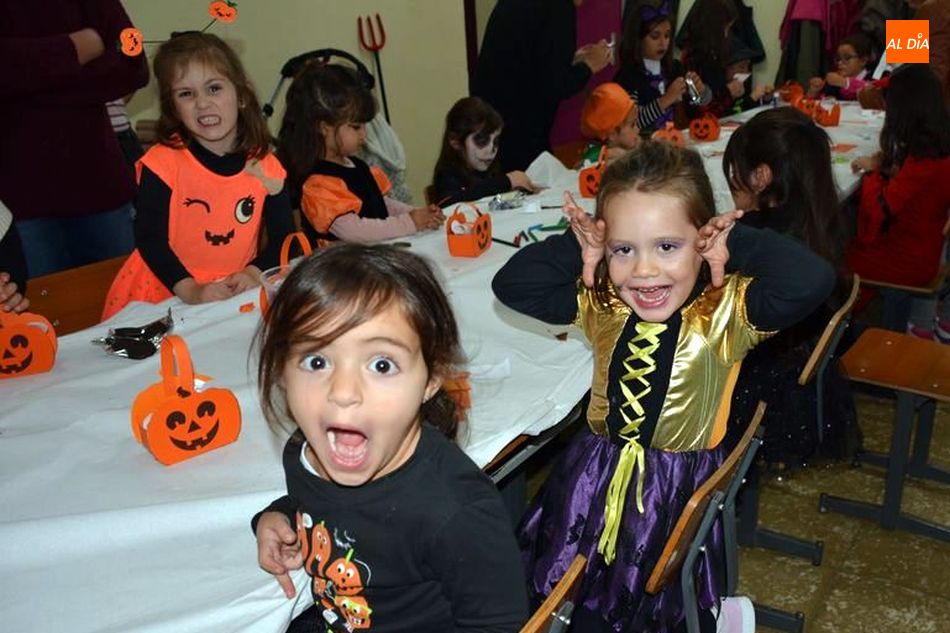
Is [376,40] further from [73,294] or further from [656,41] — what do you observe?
[73,294]

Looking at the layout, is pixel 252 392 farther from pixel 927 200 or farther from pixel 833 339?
pixel 927 200

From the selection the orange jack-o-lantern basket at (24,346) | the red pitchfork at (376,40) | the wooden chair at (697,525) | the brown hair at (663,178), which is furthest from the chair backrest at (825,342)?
the red pitchfork at (376,40)

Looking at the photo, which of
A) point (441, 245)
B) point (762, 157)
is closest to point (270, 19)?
point (441, 245)

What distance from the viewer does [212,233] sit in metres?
2.28

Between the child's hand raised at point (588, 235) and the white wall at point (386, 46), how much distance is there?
9.91ft

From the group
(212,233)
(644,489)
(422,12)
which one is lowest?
(644,489)

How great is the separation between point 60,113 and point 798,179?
206 centimetres

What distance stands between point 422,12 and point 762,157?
135 inches

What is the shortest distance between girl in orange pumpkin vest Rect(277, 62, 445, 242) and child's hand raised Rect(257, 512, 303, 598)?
1.61 m

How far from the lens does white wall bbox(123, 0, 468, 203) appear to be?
406cm

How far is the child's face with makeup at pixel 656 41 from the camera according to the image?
470cm

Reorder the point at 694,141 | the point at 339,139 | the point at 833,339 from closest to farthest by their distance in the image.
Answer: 1. the point at 833,339
2. the point at 339,139
3. the point at 694,141

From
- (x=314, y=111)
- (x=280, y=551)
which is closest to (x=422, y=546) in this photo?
(x=280, y=551)

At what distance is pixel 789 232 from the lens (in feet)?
7.43
